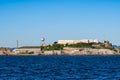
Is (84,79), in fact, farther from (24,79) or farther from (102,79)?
(24,79)

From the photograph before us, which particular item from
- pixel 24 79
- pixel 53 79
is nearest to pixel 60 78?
pixel 53 79

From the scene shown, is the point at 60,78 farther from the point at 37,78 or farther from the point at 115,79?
the point at 115,79

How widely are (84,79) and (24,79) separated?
9.98 m

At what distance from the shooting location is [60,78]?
73750mm

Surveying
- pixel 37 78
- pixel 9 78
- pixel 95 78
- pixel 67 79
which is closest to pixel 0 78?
pixel 9 78

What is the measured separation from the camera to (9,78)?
7400 cm

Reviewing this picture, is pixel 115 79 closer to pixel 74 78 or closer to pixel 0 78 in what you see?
pixel 74 78

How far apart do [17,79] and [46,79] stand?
4854 mm

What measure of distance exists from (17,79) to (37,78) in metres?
3.78

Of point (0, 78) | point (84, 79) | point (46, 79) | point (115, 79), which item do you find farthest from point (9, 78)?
point (115, 79)

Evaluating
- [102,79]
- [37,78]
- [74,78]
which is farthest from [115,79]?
[37,78]

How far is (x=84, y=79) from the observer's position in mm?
71375

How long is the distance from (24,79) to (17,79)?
1313 mm

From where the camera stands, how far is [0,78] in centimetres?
7300
